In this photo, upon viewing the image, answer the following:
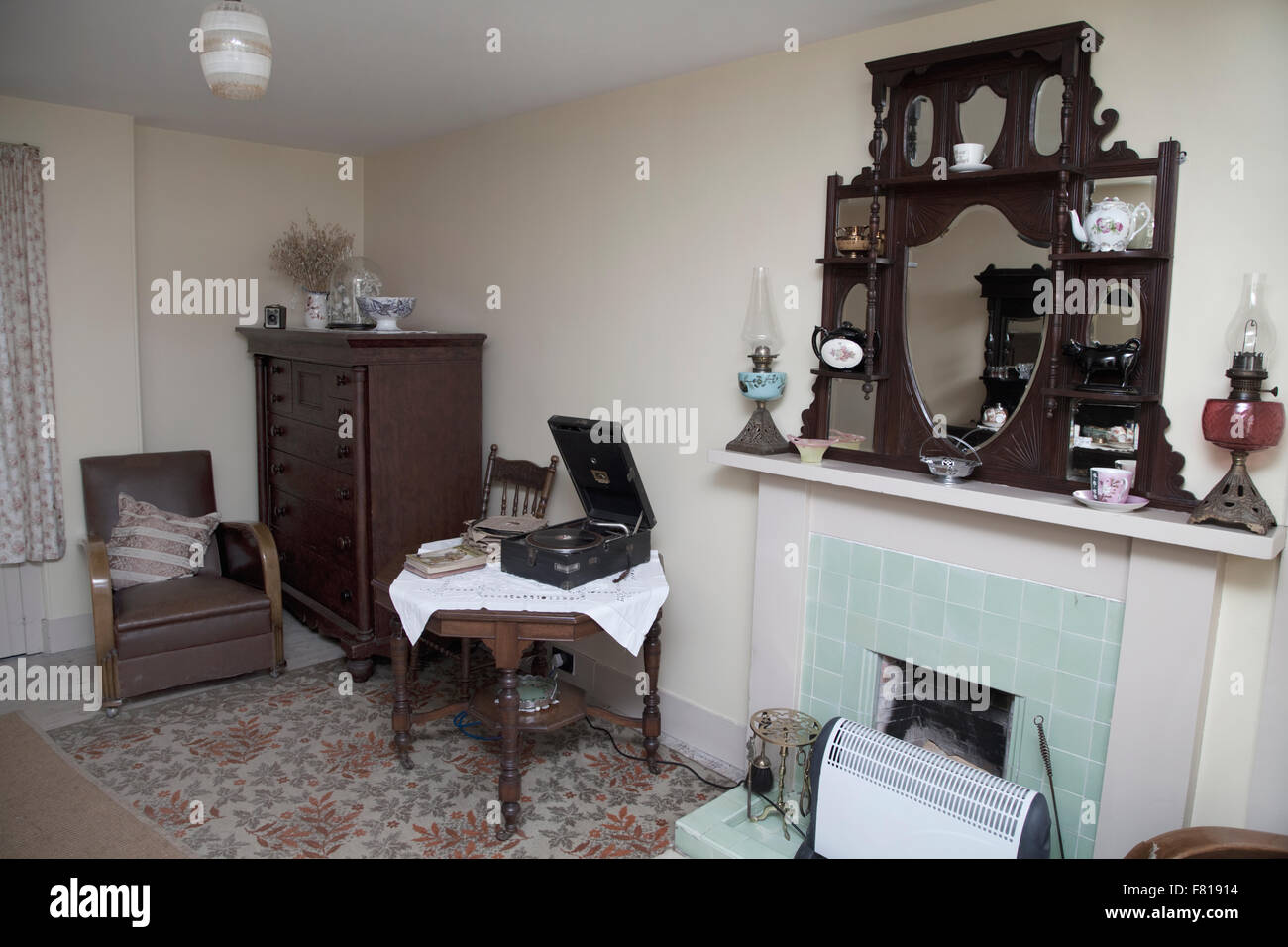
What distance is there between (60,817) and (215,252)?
115 inches

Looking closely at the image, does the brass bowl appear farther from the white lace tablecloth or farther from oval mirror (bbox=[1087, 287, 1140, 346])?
Result: the white lace tablecloth

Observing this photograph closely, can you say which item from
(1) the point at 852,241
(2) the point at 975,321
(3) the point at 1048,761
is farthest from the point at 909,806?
(1) the point at 852,241

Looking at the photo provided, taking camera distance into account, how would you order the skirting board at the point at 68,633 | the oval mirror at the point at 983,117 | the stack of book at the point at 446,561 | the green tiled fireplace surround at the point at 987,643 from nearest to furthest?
1. the green tiled fireplace surround at the point at 987,643
2. the oval mirror at the point at 983,117
3. the stack of book at the point at 446,561
4. the skirting board at the point at 68,633

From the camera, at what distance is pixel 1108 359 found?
217cm

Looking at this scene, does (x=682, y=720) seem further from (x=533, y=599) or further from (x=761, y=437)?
(x=761, y=437)

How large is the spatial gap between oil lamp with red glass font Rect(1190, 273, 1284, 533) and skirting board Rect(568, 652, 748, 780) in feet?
5.81

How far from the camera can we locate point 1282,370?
78.4 inches

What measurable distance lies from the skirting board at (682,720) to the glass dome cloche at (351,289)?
1.99m

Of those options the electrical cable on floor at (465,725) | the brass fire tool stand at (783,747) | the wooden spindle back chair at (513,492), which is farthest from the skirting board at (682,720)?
the electrical cable on floor at (465,725)

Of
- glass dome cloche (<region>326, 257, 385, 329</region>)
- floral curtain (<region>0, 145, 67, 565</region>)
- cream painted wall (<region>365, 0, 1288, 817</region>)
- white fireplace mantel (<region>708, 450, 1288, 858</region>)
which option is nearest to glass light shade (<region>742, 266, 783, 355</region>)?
cream painted wall (<region>365, 0, 1288, 817</region>)

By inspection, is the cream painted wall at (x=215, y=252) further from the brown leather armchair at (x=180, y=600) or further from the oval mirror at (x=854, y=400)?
the oval mirror at (x=854, y=400)

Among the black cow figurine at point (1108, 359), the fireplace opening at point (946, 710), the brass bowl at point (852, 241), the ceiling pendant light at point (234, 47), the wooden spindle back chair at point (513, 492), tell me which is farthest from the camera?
the wooden spindle back chair at point (513, 492)

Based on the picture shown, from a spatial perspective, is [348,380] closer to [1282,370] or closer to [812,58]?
[812,58]

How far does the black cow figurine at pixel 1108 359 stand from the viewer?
7.07ft
